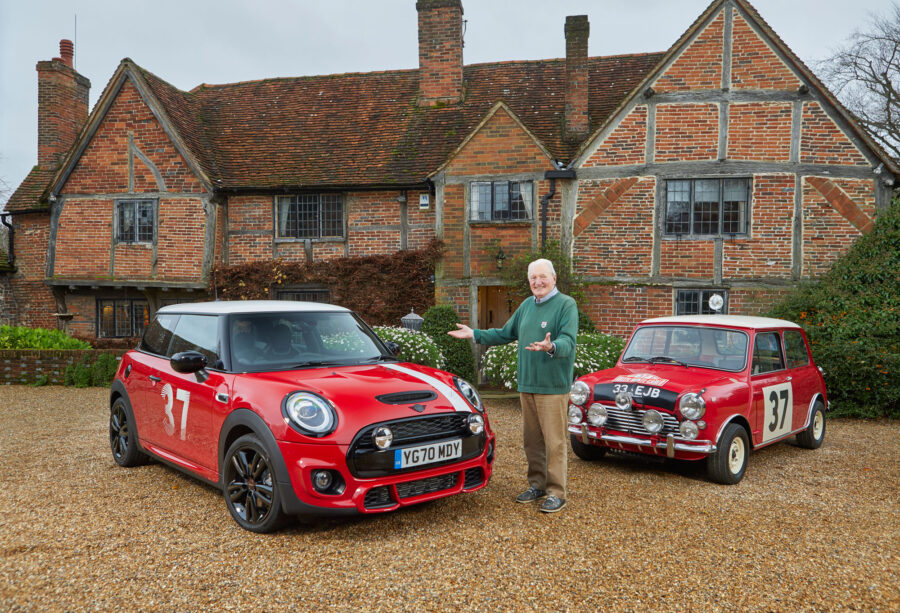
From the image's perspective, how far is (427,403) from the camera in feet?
14.8

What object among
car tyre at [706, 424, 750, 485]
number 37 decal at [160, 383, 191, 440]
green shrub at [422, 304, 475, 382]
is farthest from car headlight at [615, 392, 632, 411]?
green shrub at [422, 304, 475, 382]

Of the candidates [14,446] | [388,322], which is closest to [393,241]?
[388,322]

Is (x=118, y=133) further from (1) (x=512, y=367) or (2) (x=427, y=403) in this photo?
(2) (x=427, y=403)

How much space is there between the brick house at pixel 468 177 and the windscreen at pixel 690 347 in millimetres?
6925

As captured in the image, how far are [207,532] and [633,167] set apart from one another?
463 inches

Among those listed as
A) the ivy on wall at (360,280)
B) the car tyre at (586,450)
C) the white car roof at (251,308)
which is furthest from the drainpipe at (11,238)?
the car tyre at (586,450)

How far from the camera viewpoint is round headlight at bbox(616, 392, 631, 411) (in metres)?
6.01

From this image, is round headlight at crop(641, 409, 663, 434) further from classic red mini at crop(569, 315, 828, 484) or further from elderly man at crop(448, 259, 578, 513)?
elderly man at crop(448, 259, 578, 513)

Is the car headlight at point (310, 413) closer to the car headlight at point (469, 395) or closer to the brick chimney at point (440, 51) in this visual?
the car headlight at point (469, 395)

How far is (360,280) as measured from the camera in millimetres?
14977

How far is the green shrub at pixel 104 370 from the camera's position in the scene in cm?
1263

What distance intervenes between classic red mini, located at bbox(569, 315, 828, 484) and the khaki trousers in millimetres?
1251

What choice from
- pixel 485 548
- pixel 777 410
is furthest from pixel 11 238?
pixel 777 410

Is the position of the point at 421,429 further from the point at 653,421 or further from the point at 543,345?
the point at 653,421
